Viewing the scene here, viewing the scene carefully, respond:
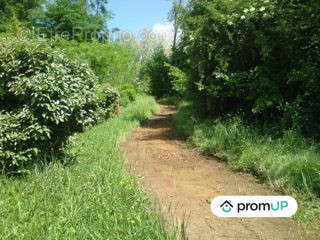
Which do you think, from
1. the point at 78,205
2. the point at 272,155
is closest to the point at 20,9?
the point at 272,155

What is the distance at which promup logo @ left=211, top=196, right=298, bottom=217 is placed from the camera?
19.5 feet

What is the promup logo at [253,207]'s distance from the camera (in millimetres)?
5949

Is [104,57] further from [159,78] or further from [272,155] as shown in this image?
[159,78]

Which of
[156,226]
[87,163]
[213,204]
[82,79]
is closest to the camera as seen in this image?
[156,226]

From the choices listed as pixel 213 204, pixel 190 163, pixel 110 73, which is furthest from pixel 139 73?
pixel 213 204

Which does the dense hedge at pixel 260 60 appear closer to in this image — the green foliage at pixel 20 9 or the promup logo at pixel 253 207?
the promup logo at pixel 253 207

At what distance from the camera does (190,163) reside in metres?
9.63

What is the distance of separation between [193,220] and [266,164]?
2.56 metres

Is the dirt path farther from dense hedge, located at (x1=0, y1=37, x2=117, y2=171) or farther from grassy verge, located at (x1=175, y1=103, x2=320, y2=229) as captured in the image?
dense hedge, located at (x1=0, y1=37, x2=117, y2=171)

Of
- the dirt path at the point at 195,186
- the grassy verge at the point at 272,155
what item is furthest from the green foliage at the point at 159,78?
the grassy verge at the point at 272,155

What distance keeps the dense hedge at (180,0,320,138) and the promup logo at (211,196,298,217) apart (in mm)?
3782

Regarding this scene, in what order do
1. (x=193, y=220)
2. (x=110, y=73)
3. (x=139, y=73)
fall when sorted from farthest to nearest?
(x=139, y=73) < (x=110, y=73) < (x=193, y=220)

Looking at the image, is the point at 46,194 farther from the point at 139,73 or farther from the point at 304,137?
the point at 139,73

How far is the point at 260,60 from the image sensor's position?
465 inches
